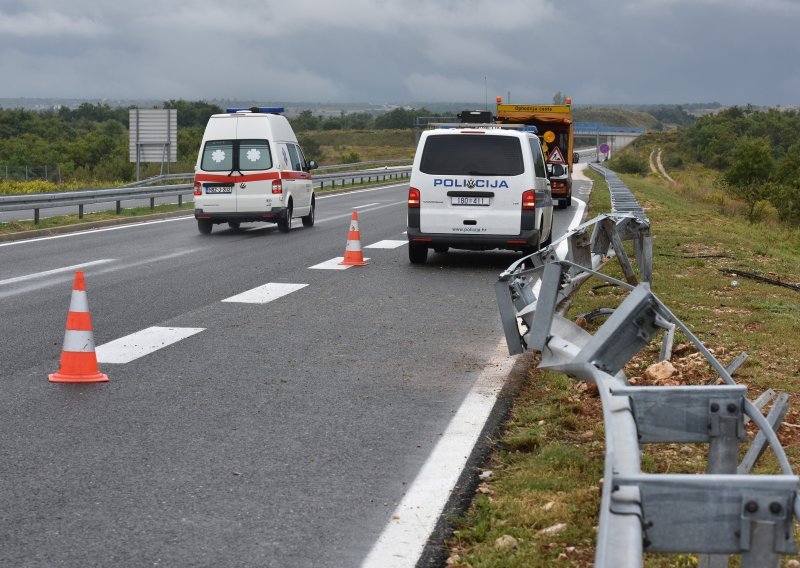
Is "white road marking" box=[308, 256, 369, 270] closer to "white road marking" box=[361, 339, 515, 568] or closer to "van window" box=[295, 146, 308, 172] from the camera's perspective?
"van window" box=[295, 146, 308, 172]

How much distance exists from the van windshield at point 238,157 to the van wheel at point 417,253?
7258 millimetres

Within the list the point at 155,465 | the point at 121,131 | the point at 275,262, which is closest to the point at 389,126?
the point at 121,131

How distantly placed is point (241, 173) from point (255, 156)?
1.58ft

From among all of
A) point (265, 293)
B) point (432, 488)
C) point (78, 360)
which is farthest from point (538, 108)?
point (432, 488)

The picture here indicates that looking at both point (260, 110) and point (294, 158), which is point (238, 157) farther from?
point (294, 158)

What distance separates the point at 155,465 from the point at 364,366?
3.09 meters

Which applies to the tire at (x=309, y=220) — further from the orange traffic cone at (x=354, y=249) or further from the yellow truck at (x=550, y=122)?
the yellow truck at (x=550, y=122)

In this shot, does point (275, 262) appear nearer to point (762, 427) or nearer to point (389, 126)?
point (762, 427)

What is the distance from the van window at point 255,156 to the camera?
23688mm

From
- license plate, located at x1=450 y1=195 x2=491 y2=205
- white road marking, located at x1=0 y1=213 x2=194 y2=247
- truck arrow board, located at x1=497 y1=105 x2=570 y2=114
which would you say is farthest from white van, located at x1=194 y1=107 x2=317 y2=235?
truck arrow board, located at x1=497 y1=105 x2=570 y2=114

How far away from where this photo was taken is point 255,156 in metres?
23.7

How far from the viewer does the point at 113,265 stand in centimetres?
1692

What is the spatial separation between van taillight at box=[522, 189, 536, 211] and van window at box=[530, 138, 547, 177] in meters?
0.61

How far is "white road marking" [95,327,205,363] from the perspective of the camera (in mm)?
9406
